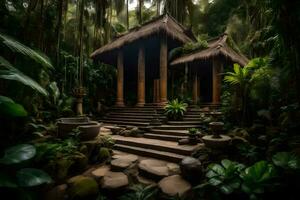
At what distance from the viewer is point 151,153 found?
16.1 feet

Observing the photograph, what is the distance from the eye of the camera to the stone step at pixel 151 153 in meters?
4.46

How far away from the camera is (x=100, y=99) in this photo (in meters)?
11.5

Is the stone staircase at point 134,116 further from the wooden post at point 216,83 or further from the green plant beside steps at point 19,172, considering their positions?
the green plant beside steps at point 19,172

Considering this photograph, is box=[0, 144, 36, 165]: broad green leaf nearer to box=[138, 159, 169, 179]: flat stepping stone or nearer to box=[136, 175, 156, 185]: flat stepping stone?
box=[136, 175, 156, 185]: flat stepping stone

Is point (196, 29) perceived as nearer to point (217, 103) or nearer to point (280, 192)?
point (217, 103)

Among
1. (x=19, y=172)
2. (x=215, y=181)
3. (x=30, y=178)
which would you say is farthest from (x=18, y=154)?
(x=215, y=181)

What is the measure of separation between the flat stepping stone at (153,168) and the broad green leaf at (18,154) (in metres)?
2.10

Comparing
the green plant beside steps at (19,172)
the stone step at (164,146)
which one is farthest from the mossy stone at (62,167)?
the stone step at (164,146)

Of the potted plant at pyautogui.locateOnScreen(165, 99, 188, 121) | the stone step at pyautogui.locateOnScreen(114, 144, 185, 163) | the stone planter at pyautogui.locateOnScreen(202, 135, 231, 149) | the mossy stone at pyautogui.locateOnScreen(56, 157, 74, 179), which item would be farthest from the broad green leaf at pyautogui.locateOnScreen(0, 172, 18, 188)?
the potted plant at pyautogui.locateOnScreen(165, 99, 188, 121)

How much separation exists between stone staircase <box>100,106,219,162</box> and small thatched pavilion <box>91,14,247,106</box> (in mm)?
936

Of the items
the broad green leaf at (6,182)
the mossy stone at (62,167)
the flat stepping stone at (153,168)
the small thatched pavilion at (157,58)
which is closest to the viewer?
the broad green leaf at (6,182)

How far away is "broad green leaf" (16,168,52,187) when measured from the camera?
2387mm

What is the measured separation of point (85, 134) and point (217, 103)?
5.82m

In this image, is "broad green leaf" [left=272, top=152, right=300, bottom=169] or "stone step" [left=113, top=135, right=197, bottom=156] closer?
"broad green leaf" [left=272, top=152, right=300, bottom=169]
